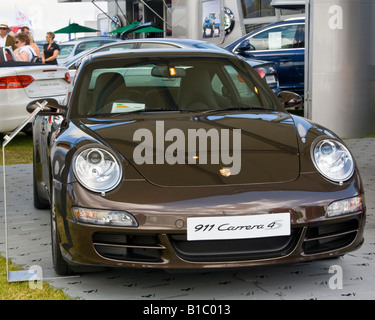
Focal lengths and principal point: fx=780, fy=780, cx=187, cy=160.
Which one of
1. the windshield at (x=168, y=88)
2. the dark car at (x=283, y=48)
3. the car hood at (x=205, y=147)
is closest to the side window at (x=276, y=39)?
the dark car at (x=283, y=48)

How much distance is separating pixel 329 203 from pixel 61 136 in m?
1.66

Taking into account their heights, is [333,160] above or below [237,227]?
above

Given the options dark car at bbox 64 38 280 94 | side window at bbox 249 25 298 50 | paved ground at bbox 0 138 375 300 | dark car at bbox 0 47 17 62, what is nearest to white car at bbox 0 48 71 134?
dark car at bbox 0 47 17 62

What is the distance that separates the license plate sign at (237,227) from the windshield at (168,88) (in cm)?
131

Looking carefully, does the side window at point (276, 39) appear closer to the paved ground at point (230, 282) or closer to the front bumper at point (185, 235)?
the paved ground at point (230, 282)

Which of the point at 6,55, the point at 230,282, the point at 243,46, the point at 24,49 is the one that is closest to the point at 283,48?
the point at 243,46

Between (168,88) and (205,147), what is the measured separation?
1048mm

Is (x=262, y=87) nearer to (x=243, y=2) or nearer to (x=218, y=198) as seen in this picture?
(x=218, y=198)

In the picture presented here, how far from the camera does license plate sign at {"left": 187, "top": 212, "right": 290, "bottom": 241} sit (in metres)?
3.83

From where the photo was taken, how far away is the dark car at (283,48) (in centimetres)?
1501

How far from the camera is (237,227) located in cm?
385

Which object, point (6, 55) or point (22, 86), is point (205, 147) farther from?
point (6, 55)

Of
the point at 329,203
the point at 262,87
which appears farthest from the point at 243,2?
the point at 329,203
